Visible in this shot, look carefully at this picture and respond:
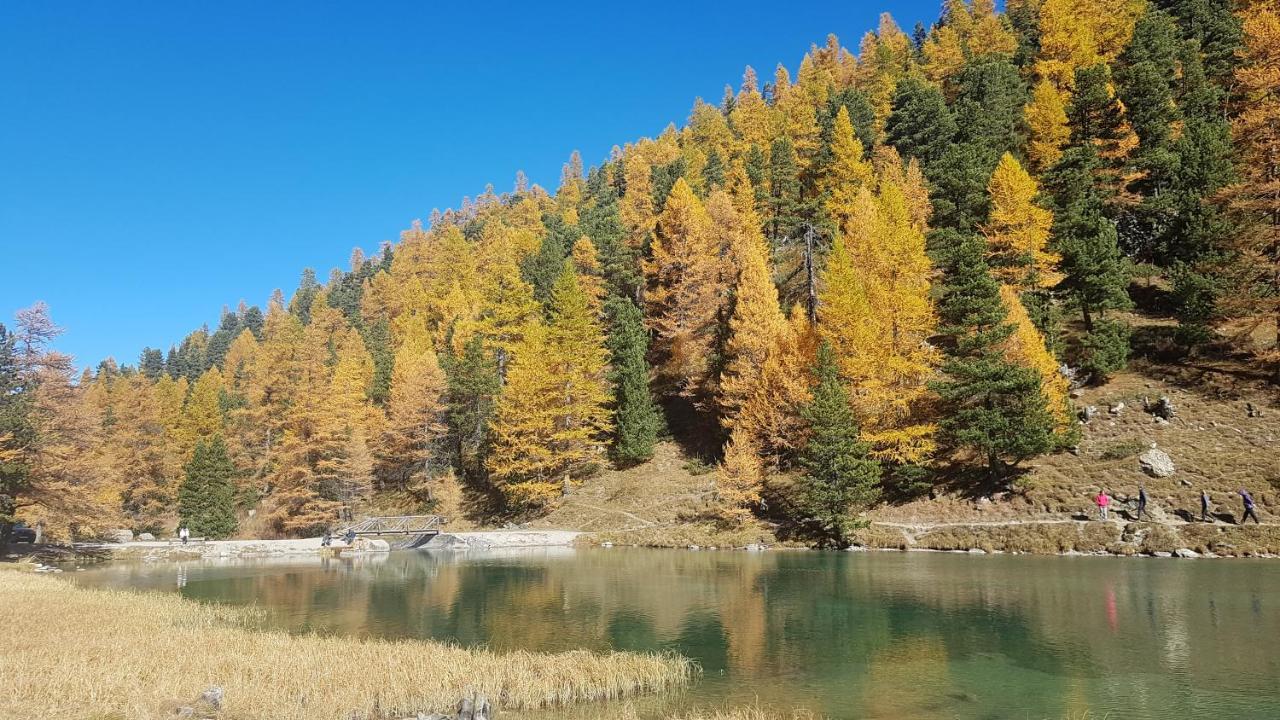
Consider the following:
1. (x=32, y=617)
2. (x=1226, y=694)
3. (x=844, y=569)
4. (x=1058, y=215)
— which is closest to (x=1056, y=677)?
(x=1226, y=694)

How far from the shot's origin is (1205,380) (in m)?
40.1

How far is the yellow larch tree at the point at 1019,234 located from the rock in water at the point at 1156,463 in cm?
1507

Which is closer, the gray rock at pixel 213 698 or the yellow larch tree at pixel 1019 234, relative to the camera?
the gray rock at pixel 213 698

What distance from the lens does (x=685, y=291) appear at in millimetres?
58125

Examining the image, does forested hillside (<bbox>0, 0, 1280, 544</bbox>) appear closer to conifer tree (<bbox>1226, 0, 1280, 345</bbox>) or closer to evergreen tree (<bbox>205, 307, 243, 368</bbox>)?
conifer tree (<bbox>1226, 0, 1280, 345</bbox>)

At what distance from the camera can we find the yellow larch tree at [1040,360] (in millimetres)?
39312

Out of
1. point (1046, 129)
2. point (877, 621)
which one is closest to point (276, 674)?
point (877, 621)

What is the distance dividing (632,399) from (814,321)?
16039mm

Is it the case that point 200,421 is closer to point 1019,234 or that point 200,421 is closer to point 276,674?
point 276,674

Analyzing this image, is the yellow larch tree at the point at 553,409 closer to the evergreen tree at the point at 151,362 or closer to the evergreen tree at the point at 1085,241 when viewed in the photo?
the evergreen tree at the point at 1085,241

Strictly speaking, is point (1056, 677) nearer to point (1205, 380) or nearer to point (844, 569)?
point (844, 569)

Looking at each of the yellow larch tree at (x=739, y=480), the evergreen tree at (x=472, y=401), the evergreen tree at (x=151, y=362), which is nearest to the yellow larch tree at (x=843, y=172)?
the yellow larch tree at (x=739, y=480)

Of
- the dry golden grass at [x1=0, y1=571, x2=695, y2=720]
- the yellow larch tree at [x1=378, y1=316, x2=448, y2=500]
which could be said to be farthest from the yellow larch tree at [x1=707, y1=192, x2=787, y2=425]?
the dry golden grass at [x1=0, y1=571, x2=695, y2=720]

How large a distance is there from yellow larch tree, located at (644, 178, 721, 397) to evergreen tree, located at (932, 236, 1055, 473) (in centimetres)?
1973
